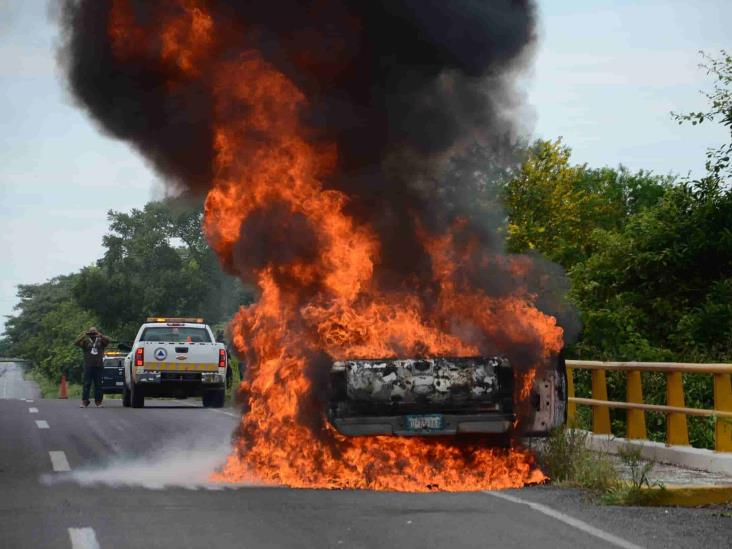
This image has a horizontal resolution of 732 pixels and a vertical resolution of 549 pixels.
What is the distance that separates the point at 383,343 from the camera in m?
11.5

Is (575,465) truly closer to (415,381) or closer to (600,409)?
(415,381)

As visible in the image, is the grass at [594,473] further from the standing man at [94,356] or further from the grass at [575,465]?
the standing man at [94,356]

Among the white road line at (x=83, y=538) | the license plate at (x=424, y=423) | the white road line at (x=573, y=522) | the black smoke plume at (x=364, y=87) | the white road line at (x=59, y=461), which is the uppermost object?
the black smoke plume at (x=364, y=87)

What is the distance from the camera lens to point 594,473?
10.8m

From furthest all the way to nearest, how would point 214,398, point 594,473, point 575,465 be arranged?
1. point 214,398
2. point 575,465
3. point 594,473

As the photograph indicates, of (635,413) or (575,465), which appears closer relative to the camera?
(575,465)

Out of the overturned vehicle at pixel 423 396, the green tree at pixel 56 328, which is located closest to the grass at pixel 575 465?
the overturned vehicle at pixel 423 396

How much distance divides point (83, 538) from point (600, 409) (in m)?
8.17

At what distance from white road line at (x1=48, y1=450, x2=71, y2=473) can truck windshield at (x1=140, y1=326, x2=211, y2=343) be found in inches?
441

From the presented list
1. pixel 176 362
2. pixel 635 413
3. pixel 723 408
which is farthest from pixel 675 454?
pixel 176 362

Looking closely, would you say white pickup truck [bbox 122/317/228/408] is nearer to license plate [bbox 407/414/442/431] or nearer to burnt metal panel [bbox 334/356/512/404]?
burnt metal panel [bbox 334/356/512/404]

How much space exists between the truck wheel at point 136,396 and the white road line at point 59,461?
11.0 meters

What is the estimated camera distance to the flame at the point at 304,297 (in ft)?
37.1

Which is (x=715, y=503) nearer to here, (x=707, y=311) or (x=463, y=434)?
(x=463, y=434)
